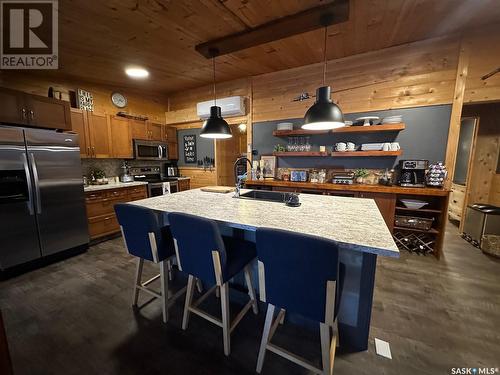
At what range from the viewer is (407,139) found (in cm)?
315

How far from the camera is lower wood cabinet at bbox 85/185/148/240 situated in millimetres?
3400

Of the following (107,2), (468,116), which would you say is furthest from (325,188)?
(107,2)

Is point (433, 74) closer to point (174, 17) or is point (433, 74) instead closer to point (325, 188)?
point (325, 188)

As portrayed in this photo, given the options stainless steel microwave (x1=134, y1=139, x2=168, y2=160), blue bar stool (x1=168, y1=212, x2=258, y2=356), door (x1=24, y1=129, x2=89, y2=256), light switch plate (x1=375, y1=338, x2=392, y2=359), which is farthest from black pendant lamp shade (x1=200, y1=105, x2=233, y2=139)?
stainless steel microwave (x1=134, y1=139, x2=168, y2=160)

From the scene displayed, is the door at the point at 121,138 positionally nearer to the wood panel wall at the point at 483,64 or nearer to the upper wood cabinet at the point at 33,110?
the upper wood cabinet at the point at 33,110

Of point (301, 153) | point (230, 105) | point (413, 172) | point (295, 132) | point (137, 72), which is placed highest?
point (137, 72)

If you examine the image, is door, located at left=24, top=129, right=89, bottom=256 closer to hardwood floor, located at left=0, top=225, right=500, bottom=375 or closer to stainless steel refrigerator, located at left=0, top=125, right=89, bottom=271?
stainless steel refrigerator, located at left=0, top=125, right=89, bottom=271

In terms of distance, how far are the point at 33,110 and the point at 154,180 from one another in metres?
2.21

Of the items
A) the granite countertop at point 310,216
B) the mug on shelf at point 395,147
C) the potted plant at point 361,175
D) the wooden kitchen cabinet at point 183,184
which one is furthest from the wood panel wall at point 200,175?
the mug on shelf at point 395,147

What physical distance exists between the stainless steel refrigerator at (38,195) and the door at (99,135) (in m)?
0.74

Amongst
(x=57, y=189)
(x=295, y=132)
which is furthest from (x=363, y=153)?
(x=57, y=189)

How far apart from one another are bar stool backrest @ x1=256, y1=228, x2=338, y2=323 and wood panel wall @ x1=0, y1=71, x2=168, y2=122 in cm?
431

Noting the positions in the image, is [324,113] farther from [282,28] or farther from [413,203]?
[413,203]

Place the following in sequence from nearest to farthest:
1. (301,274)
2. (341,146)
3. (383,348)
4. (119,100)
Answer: (301,274) < (383,348) < (341,146) < (119,100)
